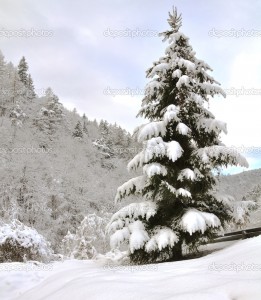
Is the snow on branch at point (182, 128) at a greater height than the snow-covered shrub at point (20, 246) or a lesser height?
greater

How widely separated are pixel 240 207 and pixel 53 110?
74.8 m

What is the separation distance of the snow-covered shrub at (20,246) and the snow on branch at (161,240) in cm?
610

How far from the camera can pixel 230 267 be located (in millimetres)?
6211

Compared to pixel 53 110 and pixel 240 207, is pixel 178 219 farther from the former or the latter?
pixel 53 110

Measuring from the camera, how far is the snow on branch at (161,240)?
933 centimetres

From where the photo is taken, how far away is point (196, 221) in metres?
9.30

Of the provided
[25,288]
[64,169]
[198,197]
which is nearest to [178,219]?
[198,197]

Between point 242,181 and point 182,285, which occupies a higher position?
point 242,181

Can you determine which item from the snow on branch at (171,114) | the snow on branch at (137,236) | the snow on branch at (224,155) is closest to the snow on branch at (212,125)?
the snow on branch at (224,155)

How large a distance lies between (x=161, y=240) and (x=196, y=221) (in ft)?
3.41

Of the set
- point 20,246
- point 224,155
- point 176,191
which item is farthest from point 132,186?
point 20,246

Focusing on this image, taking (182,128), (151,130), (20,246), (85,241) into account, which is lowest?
(85,241)

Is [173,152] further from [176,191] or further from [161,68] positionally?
[161,68]

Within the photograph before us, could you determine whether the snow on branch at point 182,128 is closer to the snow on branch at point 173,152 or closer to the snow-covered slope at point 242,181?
the snow on branch at point 173,152
